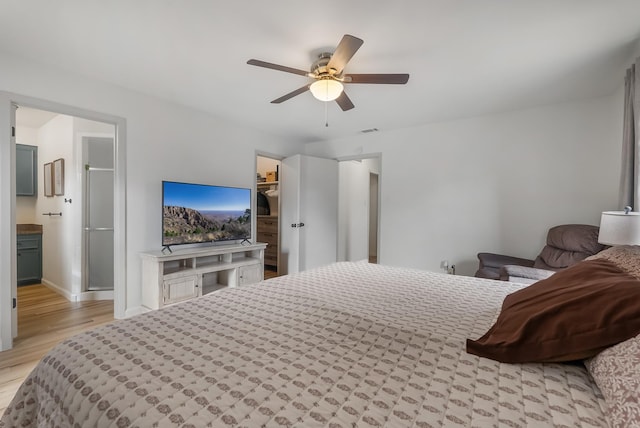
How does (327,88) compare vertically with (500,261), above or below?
above

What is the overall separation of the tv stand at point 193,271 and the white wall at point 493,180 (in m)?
2.08

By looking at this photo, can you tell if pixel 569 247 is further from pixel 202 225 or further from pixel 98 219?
pixel 98 219

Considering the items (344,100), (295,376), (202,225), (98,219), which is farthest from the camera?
(98,219)

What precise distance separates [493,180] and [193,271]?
3.82 metres

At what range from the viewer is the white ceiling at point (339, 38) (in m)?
1.80

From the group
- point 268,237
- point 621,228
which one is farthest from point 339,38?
point 268,237

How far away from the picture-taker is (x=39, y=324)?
2963 mm

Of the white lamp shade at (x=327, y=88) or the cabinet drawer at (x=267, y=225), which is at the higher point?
the white lamp shade at (x=327, y=88)

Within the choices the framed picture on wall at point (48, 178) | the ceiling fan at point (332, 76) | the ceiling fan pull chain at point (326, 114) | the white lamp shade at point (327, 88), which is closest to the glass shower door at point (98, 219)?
the framed picture on wall at point (48, 178)

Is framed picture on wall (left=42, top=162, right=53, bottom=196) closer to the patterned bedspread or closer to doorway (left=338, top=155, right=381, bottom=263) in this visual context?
the patterned bedspread

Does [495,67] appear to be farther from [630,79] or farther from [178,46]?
[178,46]

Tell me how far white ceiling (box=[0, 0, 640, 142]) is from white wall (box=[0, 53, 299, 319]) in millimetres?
A: 152

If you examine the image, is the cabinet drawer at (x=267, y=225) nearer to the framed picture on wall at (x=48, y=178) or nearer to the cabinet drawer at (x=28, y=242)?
the framed picture on wall at (x=48, y=178)

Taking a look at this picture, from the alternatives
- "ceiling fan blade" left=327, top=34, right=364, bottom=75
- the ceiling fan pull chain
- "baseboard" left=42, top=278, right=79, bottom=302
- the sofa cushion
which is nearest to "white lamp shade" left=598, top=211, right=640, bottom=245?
the sofa cushion
